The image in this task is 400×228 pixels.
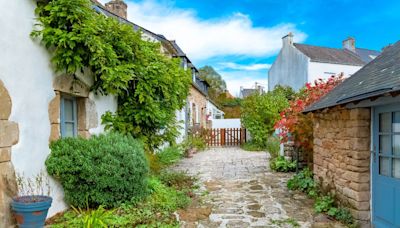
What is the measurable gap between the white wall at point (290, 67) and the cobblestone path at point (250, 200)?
496 inches

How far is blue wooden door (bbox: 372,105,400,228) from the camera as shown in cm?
390

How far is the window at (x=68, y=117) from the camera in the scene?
5.16 metres

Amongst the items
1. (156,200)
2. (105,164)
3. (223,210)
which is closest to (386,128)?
(223,210)

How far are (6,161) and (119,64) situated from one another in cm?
271

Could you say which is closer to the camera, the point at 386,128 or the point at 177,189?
the point at 386,128

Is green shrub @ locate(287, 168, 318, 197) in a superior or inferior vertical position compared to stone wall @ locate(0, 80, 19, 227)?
inferior

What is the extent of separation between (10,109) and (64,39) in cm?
127

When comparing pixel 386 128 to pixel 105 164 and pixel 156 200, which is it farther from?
pixel 105 164

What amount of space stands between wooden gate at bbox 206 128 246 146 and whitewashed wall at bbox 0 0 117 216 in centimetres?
1401

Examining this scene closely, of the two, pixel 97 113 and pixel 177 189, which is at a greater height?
pixel 97 113

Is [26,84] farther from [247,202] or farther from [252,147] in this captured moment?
[252,147]

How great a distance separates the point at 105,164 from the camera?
474 cm

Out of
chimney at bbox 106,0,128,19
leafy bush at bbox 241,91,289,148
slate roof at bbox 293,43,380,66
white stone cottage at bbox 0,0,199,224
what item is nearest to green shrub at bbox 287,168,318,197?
white stone cottage at bbox 0,0,199,224

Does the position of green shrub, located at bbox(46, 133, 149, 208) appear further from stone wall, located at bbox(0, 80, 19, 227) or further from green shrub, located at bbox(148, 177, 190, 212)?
stone wall, located at bbox(0, 80, 19, 227)
